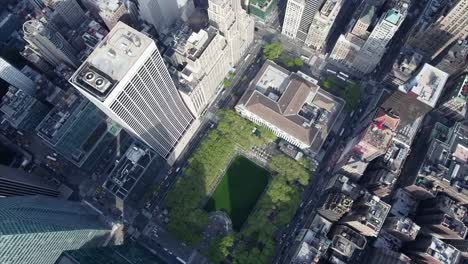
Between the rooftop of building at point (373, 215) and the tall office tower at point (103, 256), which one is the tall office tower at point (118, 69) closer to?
the tall office tower at point (103, 256)

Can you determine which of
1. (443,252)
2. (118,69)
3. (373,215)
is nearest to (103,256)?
(118,69)

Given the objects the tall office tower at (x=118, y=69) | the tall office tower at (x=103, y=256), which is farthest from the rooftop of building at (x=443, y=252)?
the tall office tower at (x=118, y=69)

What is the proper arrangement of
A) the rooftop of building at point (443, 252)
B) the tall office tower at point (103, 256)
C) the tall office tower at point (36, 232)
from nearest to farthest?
the tall office tower at point (36, 232) → the tall office tower at point (103, 256) → the rooftop of building at point (443, 252)

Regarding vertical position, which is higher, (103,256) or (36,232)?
(103,256)

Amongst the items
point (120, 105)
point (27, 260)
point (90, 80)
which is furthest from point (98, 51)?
point (27, 260)

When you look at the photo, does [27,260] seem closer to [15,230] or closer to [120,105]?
[15,230]

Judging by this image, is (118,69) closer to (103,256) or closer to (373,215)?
(103,256)
